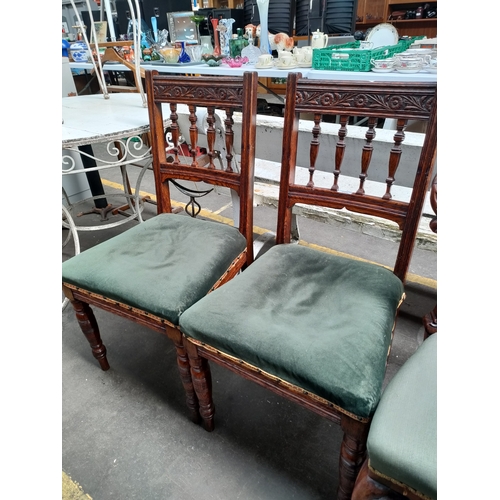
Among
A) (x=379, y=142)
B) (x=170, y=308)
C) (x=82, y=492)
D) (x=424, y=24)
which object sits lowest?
(x=82, y=492)

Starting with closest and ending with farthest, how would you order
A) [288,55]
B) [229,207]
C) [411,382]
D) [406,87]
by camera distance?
[411,382]
[406,87]
[288,55]
[229,207]

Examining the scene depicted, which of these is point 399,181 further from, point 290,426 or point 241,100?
point 290,426

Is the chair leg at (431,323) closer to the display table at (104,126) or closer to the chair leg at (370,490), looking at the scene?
the chair leg at (370,490)

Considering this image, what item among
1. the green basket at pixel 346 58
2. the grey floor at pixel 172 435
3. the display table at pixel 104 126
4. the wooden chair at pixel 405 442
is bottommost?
the grey floor at pixel 172 435

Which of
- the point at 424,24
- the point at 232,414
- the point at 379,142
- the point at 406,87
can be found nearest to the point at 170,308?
the point at 232,414

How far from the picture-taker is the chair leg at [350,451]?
68cm

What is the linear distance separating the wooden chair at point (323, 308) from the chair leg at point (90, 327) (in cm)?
45

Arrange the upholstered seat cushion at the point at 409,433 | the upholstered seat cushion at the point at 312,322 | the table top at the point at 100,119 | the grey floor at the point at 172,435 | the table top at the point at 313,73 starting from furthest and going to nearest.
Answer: the table top at the point at 313,73, the table top at the point at 100,119, the grey floor at the point at 172,435, the upholstered seat cushion at the point at 312,322, the upholstered seat cushion at the point at 409,433

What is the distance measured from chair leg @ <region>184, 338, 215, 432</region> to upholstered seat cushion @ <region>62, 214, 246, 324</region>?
99mm

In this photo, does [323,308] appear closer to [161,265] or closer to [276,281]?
[276,281]

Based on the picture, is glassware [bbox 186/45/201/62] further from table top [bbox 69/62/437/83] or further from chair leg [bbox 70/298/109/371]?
chair leg [bbox 70/298/109/371]

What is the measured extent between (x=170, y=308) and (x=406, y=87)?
32.3 inches

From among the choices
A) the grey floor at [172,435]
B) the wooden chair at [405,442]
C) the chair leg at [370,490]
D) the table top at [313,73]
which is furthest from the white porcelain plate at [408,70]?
the chair leg at [370,490]
